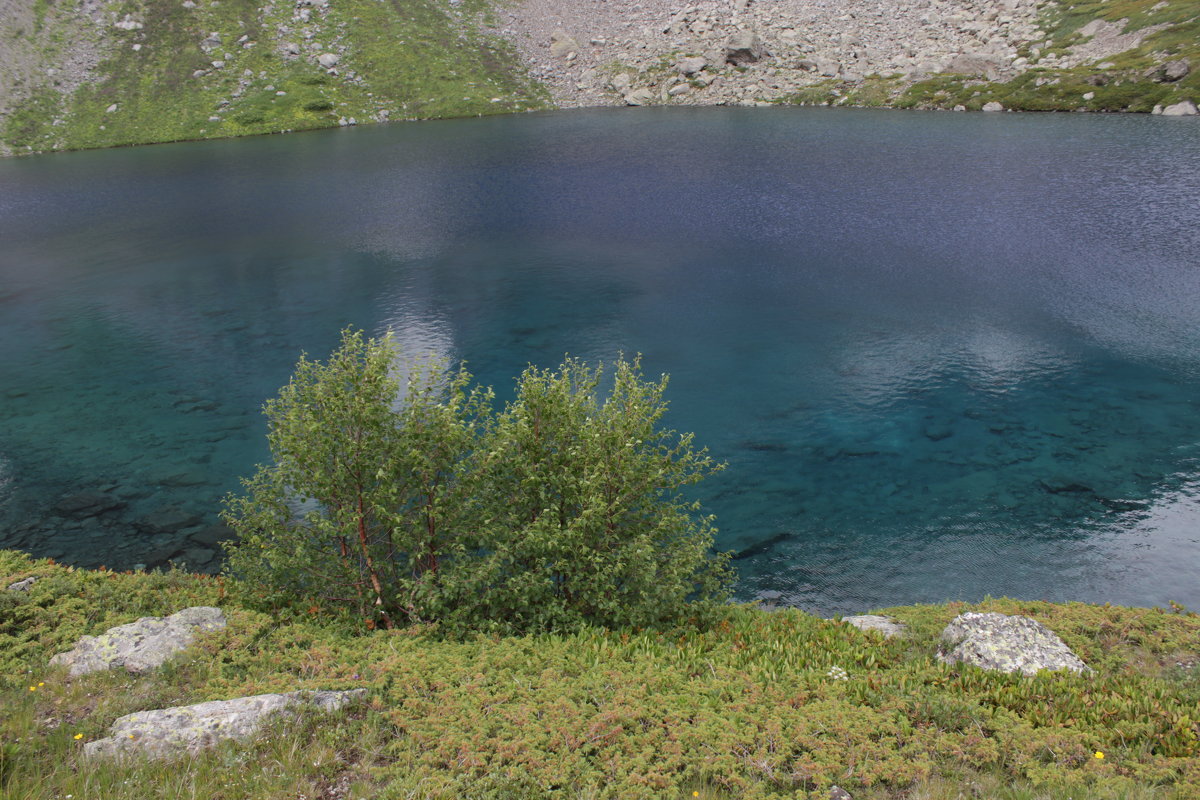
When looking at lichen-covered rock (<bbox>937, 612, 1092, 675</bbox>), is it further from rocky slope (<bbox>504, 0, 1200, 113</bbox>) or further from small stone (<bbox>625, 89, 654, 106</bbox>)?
A: small stone (<bbox>625, 89, 654, 106</bbox>)

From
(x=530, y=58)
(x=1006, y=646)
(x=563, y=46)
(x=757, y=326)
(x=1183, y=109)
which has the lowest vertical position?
(x=1006, y=646)

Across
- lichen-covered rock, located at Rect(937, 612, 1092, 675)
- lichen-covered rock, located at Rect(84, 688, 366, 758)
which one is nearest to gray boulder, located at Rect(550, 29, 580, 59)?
lichen-covered rock, located at Rect(937, 612, 1092, 675)

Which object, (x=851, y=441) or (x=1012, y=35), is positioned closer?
(x=851, y=441)

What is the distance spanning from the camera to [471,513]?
23.1 m

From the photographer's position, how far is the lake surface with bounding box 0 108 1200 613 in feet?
103

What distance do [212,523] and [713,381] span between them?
2727 cm

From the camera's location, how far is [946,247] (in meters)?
63.1

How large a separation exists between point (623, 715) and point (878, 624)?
11.0 meters

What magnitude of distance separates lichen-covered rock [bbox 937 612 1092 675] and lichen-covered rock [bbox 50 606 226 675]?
19350 mm

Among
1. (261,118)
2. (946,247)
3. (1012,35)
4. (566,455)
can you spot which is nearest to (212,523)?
(566,455)

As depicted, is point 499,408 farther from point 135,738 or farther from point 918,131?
point 918,131

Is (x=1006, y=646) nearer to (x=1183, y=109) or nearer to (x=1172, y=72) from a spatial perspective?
(x=1183, y=109)

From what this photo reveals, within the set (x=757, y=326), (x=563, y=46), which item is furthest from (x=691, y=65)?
(x=757, y=326)

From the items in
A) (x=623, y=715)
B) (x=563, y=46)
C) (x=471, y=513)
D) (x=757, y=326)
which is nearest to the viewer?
(x=623, y=715)
